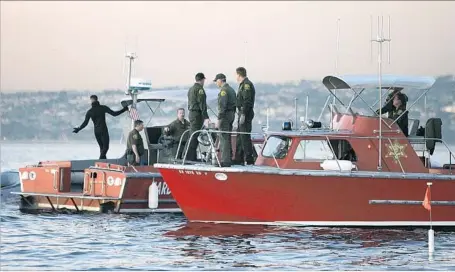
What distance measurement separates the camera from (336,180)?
20.5m

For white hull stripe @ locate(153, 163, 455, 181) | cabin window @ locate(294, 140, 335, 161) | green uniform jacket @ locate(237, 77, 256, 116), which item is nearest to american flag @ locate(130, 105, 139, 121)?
green uniform jacket @ locate(237, 77, 256, 116)

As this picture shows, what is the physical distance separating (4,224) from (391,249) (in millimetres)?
8606

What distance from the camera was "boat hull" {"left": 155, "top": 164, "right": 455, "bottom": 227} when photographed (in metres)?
20.6

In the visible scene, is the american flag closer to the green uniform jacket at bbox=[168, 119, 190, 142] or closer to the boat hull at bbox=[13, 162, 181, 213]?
the green uniform jacket at bbox=[168, 119, 190, 142]

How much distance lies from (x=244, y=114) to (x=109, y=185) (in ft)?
12.8

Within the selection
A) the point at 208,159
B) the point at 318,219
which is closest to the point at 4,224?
the point at 208,159

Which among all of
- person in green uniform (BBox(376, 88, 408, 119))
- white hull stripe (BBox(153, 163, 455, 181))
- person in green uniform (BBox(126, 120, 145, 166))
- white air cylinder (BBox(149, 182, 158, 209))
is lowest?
A: white air cylinder (BBox(149, 182, 158, 209))

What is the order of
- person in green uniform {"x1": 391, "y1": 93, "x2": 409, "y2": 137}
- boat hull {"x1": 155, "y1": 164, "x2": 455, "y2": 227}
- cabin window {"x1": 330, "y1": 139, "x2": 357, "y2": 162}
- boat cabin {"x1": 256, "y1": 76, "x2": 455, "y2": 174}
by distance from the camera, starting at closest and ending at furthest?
boat hull {"x1": 155, "y1": 164, "x2": 455, "y2": 227}, boat cabin {"x1": 256, "y1": 76, "x2": 455, "y2": 174}, cabin window {"x1": 330, "y1": 139, "x2": 357, "y2": 162}, person in green uniform {"x1": 391, "y1": 93, "x2": 409, "y2": 137}

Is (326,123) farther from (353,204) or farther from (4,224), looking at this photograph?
(4,224)

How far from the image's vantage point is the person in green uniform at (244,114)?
70.9 feet

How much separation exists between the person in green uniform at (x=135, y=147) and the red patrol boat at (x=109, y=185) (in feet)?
1.72

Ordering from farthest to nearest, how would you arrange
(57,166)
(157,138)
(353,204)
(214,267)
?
(157,138)
(57,166)
(353,204)
(214,267)

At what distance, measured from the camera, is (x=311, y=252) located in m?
18.5

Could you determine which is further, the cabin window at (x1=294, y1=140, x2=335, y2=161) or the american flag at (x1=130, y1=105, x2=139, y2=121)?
the american flag at (x1=130, y1=105, x2=139, y2=121)
